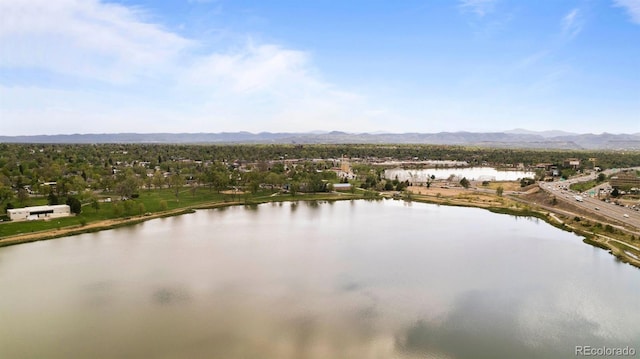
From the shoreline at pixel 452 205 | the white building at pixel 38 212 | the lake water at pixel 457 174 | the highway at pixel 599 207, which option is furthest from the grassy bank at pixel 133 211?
the lake water at pixel 457 174

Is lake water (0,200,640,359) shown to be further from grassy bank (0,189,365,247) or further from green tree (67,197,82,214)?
green tree (67,197,82,214)

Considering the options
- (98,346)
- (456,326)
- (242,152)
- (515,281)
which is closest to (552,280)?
(515,281)

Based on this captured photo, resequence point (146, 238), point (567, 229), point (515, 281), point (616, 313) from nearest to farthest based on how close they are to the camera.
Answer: point (616, 313), point (515, 281), point (146, 238), point (567, 229)

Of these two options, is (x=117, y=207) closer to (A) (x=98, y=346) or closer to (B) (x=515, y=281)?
(A) (x=98, y=346)

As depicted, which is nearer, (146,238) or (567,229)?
(146,238)

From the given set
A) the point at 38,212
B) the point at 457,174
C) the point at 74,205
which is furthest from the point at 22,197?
the point at 457,174

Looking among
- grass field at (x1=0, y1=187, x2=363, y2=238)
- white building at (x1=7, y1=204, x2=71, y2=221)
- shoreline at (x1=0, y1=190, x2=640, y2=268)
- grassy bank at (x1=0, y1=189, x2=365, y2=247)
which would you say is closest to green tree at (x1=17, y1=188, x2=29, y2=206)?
grass field at (x1=0, y1=187, x2=363, y2=238)

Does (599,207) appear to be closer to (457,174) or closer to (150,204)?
(457,174)
